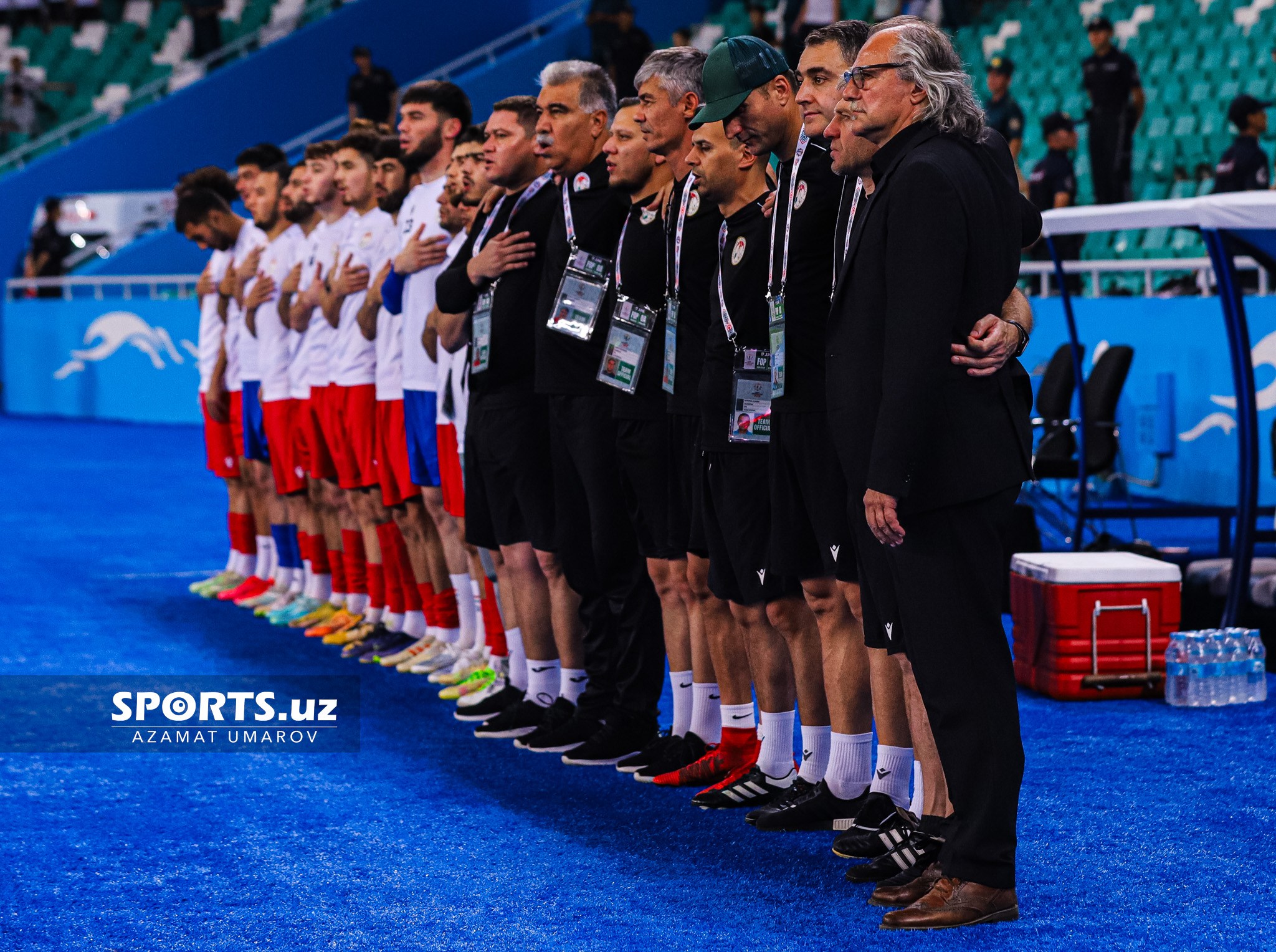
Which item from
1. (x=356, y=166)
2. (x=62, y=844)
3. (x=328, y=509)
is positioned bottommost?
(x=62, y=844)

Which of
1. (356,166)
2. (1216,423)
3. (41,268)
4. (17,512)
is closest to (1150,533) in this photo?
(1216,423)

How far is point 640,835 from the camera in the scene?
14.6 ft

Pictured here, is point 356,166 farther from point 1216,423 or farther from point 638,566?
point 1216,423

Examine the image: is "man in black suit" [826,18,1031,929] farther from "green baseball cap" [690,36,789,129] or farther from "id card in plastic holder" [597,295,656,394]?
"id card in plastic holder" [597,295,656,394]

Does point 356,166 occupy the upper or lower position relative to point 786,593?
upper

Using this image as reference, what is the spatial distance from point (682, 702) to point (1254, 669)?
7.32ft

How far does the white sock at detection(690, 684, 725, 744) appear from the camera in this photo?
5133 mm

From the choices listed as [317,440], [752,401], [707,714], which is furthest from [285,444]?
[752,401]

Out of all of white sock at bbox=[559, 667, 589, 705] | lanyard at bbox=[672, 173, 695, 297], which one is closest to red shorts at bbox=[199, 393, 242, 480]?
white sock at bbox=[559, 667, 589, 705]

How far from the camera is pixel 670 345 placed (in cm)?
482

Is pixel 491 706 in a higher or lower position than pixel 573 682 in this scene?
lower

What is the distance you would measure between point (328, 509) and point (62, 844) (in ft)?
11.9

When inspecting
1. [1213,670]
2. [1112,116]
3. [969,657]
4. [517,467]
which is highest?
[1112,116]

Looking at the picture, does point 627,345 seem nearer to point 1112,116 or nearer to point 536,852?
point 536,852
